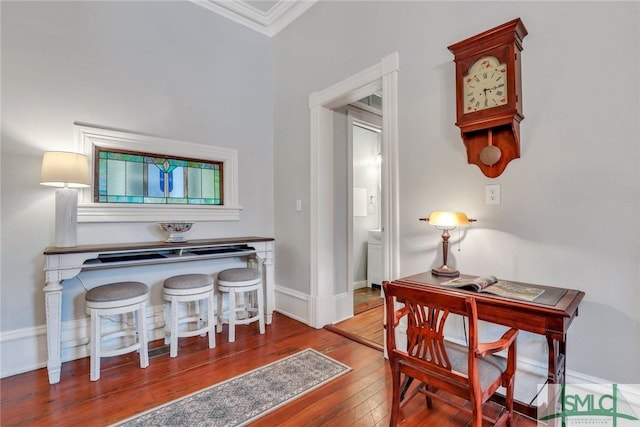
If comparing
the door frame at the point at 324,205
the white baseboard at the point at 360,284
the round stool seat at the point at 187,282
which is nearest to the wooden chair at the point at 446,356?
the door frame at the point at 324,205

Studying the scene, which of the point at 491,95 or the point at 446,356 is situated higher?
the point at 491,95

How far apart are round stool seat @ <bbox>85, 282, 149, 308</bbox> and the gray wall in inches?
16.0

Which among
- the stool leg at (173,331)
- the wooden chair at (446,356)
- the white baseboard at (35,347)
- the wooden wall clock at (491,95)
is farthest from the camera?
the stool leg at (173,331)

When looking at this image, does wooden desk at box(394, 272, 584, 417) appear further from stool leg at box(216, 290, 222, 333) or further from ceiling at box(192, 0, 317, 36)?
ceiling at box(192, 0, 317, 36)

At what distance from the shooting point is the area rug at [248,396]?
1626 millimetres

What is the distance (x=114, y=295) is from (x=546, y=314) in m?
2.47

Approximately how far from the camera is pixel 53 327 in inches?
77.8

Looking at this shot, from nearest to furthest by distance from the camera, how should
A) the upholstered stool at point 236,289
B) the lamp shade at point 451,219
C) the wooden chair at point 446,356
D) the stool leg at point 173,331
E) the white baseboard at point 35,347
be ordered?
the wooden chair at point 446,356 < the lamp shade at point 451,219 < the white baseboard at point 35,347 < the stool leg at point 173,331 < the upholstered stool at point 236,289

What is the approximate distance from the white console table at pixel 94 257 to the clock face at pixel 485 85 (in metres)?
2.08

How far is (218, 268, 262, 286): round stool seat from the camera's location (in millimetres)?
2623

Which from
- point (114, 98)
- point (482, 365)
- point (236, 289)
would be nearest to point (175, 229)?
point (236, 289)

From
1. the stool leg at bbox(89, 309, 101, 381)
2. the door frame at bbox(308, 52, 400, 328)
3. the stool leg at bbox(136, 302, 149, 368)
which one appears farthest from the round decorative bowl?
the door frame at bbox(308, 52, 400, 328)

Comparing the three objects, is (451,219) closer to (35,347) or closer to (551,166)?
(551,166)

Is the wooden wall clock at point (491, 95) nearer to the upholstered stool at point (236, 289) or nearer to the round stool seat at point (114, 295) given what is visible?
the upholstered stool at point (236, 289)
